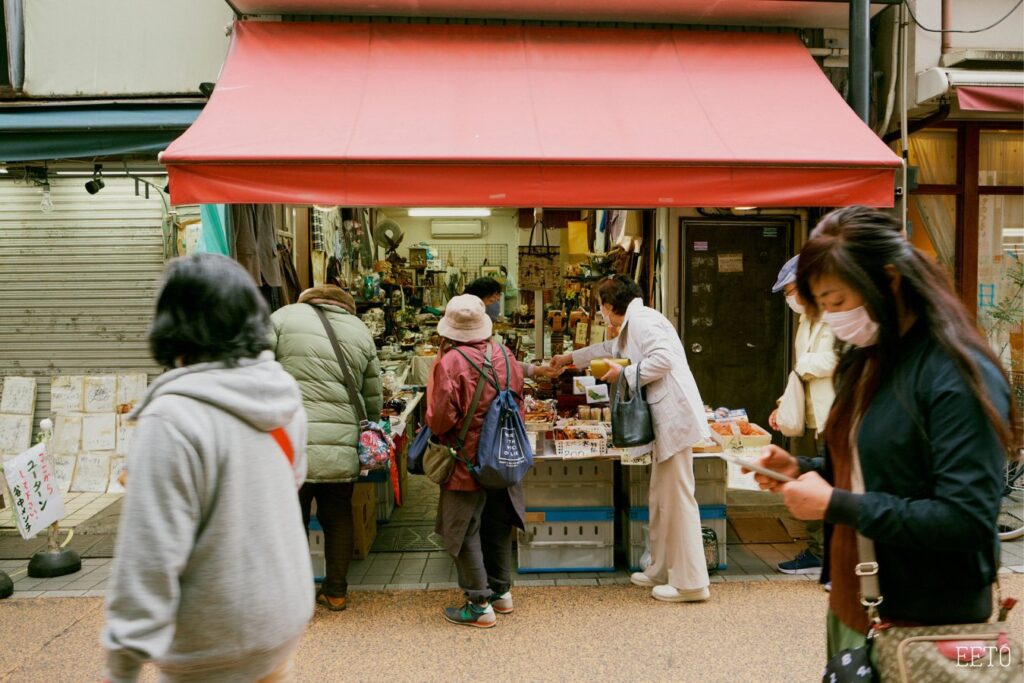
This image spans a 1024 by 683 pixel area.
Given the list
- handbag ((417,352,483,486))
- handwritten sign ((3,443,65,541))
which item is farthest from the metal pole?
handwritten sign ((3,443,65,541))

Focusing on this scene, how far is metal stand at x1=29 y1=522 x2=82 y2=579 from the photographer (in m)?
5.21

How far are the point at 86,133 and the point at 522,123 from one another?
3.45 metres

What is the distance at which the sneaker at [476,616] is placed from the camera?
4492 mm

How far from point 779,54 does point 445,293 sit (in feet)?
23.5

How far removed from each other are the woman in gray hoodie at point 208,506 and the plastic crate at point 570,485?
3331 mm

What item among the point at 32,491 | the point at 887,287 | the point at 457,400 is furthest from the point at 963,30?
the point at 32,491

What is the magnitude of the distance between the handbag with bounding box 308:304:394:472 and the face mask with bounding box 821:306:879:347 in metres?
3.29

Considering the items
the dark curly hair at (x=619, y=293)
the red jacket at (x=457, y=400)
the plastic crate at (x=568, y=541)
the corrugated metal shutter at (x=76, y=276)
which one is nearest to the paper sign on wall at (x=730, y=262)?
the dark curly hair at (x=619, y=293)

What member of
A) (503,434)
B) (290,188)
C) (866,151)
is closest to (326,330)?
(290,188)

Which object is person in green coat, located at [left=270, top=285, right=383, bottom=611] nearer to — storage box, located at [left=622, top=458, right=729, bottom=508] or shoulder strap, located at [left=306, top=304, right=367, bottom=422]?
shoulder strap, located at [left=306, top=304, right=367, bottom=422]

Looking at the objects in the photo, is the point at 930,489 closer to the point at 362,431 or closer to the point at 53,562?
the point at 362,431

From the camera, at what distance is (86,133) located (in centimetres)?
564

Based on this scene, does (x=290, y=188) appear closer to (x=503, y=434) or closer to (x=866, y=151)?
(x=503, y=434)

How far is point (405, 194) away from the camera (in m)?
4.65
